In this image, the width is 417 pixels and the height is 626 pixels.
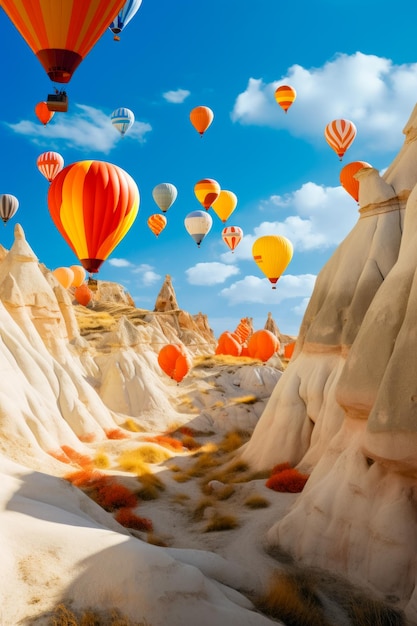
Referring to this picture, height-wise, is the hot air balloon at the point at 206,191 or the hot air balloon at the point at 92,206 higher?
the hot air balloon at the point at 206,191

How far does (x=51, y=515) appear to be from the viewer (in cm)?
818

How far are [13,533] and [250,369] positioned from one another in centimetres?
→ 2867

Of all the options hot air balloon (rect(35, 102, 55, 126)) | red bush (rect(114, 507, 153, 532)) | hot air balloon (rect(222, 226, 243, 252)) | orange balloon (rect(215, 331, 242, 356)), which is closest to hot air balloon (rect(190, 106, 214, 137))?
hot air balloon (rect(222, 226, 243, 252))

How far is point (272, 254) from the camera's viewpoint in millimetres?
37719

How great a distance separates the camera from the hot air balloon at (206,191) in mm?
43031

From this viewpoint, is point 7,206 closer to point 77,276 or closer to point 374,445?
point 77,276

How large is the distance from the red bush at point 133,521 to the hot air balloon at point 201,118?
1405 inches

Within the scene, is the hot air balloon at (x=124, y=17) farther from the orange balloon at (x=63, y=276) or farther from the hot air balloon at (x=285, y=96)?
the orange balloon at (x=63, y=276)

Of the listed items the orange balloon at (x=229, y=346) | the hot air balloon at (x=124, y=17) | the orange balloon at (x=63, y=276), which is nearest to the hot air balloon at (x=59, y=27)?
the hot air balloon at (x=124, y=17)

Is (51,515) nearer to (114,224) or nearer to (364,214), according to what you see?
(364,214)

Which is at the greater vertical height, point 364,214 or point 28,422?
point 364,214

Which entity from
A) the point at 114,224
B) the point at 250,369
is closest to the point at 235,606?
the point at 114,224

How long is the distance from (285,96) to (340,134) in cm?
892

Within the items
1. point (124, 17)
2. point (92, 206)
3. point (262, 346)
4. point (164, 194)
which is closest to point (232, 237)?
point (164, 194)
